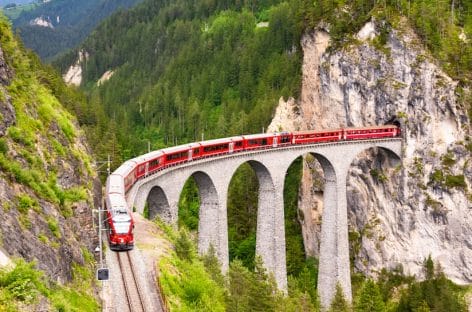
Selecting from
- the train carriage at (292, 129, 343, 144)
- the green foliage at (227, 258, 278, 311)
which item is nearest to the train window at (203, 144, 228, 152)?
the train carriage at (292, 129, 343, 144)

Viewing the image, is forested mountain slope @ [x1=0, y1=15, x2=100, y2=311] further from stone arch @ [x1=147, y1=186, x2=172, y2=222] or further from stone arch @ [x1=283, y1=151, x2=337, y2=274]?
stone arch @ [x1=283, y1=151, x2=337, y2=274]

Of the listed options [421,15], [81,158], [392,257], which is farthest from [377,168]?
[81,158]

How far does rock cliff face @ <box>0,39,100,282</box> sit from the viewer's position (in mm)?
17453

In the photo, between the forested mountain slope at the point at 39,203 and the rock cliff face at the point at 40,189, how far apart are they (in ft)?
0.09

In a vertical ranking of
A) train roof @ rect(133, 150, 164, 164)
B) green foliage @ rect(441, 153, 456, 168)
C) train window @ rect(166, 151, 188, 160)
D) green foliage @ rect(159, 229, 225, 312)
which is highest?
green foliage @ rect(441, 153, 456, 168)

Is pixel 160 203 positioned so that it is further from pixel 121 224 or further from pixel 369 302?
pixel 369 302

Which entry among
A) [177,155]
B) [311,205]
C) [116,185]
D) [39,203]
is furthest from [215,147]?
[39,203]

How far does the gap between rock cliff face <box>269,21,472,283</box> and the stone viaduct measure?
3.15 meters

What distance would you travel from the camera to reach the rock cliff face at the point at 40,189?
17.5 meters

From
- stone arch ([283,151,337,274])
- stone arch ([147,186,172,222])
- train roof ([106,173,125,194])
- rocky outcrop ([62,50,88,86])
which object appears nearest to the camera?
train roof ([106,173,125,194])

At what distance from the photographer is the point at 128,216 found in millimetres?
26406

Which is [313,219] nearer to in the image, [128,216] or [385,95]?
[385,95]

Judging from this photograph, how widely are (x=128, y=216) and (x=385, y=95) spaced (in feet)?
147

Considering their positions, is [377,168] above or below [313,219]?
above
